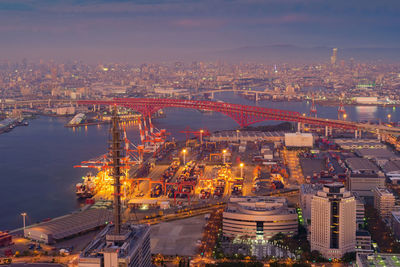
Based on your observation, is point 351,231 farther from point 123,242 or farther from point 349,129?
point 349,129

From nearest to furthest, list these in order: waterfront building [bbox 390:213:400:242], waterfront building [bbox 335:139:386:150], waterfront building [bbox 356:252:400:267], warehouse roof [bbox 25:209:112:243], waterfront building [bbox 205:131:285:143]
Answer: waterfront building [bbox 356:252:400:267], waterfront building [bbox 390:213:400:242], warehouse roof [bbox 25:209:112:243], waterfront building [bbox 335:139:386:150], waterfront building [bbox 205:131:285:143]

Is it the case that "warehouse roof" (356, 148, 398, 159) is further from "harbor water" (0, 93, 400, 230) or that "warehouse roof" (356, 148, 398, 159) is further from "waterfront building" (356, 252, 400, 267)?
"waterfront building" (356, 252, 400, 267)

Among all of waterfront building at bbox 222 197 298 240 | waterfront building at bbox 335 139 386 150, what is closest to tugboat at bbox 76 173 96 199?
waterfront building at bbox 222 197 298 240

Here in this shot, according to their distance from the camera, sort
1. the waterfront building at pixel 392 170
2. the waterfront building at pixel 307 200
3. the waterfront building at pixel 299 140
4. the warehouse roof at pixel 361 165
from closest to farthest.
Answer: the waterfront building at pixel 307 200
the waterfront building at pixel 392 170
the warehouse roof at pixel 361 165
the waterfront building at pixel 299 140

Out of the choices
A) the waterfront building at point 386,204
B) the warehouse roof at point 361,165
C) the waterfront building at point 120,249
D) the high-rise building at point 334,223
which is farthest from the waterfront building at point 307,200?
the waterfront building at point 120,249

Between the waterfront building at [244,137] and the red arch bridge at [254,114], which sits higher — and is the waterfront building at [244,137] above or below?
below

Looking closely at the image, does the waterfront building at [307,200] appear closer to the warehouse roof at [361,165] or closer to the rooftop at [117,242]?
the warehouse roof at [361,165]

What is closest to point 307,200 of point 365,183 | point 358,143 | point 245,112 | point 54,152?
point 365,183
